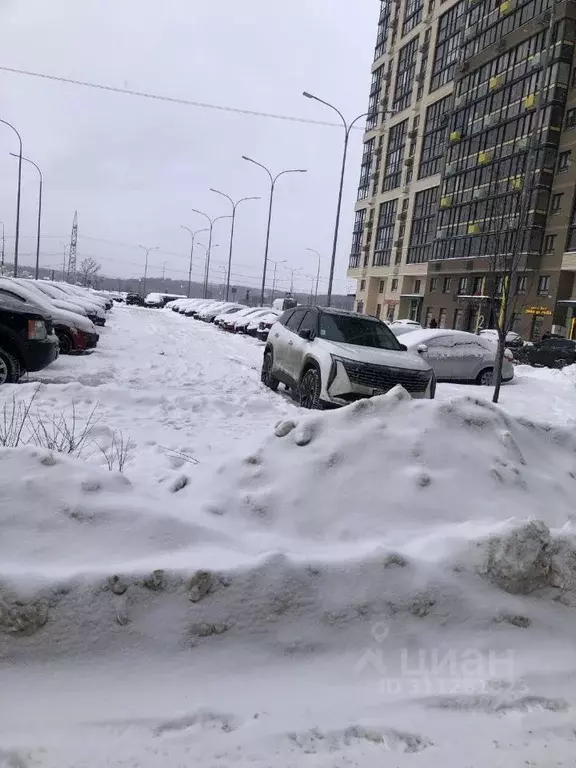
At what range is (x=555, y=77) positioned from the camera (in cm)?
4062

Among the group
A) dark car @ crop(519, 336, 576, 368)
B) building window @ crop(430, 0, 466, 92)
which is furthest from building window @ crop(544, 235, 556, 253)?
building window @ crop(430, 0, 466, 92)

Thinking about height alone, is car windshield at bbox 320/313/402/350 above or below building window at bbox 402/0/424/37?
below

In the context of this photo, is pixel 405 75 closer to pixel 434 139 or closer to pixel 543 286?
pixel 434 139

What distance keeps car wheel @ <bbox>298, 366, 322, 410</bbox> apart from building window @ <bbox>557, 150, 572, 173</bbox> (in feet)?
128

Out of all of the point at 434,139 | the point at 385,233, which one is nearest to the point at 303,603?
the point at 434,139

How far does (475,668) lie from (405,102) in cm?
6750

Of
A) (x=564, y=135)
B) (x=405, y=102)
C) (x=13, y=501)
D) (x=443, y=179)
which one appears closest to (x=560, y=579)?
(x=13, y=501)

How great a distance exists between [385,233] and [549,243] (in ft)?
81.3

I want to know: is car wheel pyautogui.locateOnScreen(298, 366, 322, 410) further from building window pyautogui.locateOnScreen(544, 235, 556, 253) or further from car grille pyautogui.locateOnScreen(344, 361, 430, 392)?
building window pyautogui.locateOnScreen(544, 235, 556, 253)

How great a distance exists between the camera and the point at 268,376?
1166 cm

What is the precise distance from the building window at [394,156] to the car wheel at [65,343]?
5501 centimetres

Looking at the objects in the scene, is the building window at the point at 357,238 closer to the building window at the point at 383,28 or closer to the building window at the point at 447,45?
the building window at the point at 447,45

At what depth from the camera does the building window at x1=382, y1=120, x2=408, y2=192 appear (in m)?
61.9

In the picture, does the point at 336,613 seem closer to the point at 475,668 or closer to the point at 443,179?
the point at 475,668
